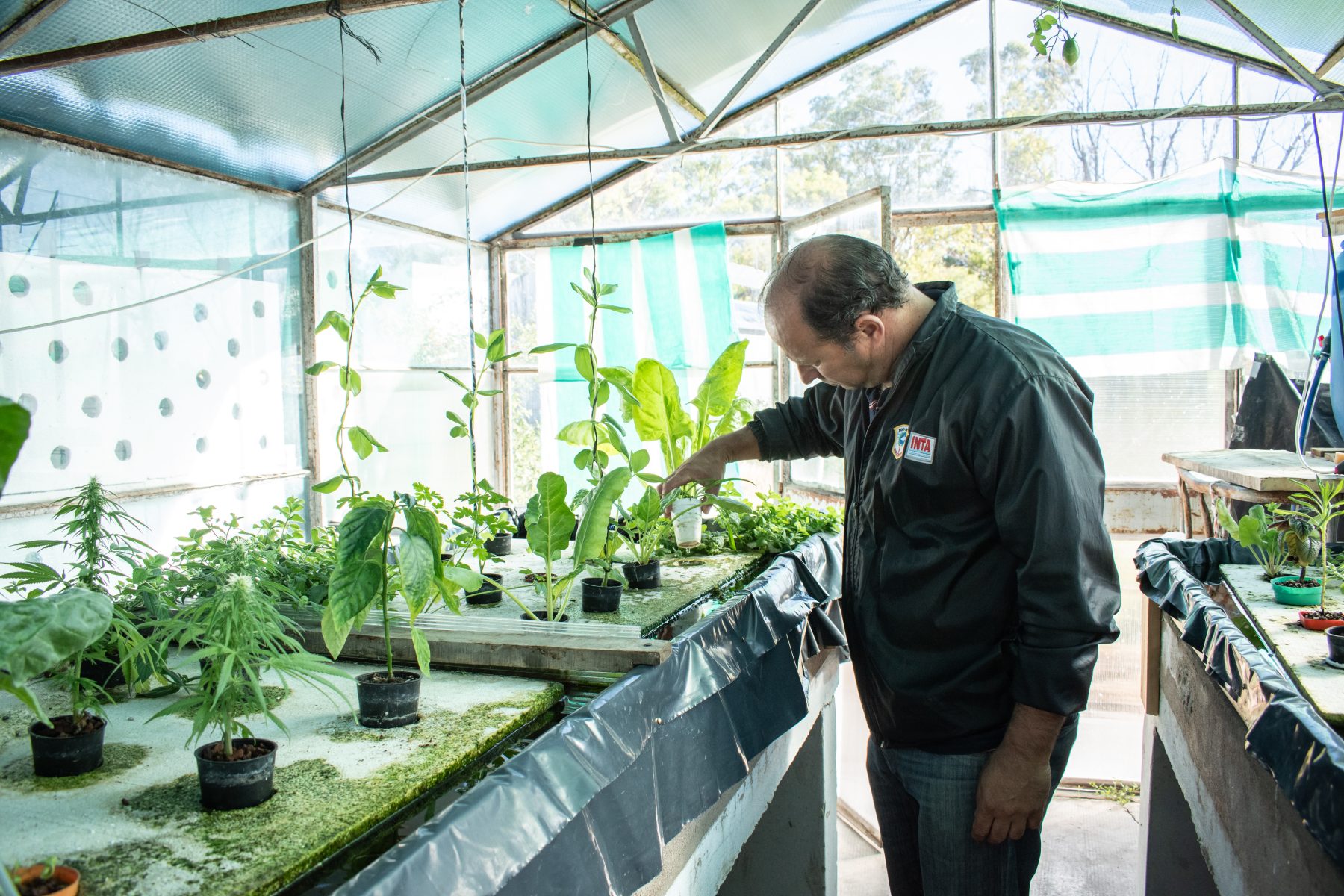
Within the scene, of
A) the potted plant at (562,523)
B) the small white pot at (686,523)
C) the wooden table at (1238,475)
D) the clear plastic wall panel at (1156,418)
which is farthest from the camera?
the clear plastic wall panel at (1156,418)

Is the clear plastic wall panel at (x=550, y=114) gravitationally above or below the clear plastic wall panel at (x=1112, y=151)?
above

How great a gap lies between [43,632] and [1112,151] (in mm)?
5596

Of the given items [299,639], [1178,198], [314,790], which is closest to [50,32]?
[299,639]

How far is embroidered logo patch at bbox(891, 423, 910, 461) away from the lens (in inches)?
65.4

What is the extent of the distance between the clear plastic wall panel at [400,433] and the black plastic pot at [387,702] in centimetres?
351

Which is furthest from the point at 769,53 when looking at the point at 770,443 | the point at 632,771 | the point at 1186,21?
the point at 632,771

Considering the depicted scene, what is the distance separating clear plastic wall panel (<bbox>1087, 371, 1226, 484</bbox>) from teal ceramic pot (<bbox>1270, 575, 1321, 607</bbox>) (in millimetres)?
3283

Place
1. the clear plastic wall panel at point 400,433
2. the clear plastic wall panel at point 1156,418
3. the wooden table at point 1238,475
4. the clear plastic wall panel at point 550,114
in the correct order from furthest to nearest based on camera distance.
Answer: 1. the clear plastic wall panel at point 1156,418
2. the clear plastic wall panel at point 400,433
3. the clear plastic wall panel at point 550,114
4. the wooden table at point 1238,475

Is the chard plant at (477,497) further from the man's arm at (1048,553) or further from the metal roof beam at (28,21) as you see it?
the metal roof beam at (28,21)

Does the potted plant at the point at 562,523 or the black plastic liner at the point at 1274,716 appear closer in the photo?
the black plastic liner at the point at 1274,716

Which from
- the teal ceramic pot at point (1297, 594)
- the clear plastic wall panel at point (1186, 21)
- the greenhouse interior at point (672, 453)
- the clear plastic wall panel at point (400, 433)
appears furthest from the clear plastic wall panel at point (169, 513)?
the clear plastic wall panel at point (1186, 21)

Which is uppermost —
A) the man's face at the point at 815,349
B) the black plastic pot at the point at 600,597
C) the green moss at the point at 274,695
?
the man's face at the point at 815,349

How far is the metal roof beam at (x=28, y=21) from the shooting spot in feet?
8.84

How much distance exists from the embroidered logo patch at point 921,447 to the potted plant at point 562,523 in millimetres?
588
